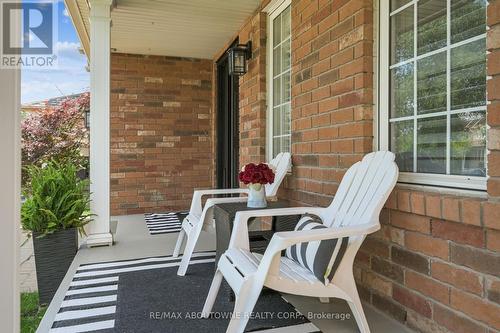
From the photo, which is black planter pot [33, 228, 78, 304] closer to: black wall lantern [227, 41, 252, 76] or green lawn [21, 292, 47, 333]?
green lawn [21, 292, 47, 333]

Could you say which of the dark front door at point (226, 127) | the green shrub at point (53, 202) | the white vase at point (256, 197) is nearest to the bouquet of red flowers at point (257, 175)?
the white vase at point (256, 197)

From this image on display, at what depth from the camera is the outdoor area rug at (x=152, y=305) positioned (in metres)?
1.94

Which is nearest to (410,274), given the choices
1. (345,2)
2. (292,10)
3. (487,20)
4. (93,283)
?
(487,20)

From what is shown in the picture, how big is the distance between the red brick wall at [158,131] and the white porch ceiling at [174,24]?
0.35m

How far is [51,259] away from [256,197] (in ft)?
5.72

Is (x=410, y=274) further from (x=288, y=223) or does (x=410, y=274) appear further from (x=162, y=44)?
(x=162, y=44)

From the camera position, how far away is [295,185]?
3.05m

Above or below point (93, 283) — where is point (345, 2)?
above

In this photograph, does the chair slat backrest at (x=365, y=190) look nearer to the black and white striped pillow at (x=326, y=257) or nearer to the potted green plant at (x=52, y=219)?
the black and white striped pillow at (x=326, y=257)

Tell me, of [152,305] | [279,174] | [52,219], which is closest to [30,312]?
[52,219]

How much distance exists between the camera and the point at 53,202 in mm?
3047

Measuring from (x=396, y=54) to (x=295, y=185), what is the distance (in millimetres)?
1336

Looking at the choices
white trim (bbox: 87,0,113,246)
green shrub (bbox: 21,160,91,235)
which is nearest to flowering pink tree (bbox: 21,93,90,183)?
white trim (bbox: 87,0,113,246)

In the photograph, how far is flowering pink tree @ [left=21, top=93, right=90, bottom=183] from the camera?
21.0 feet
